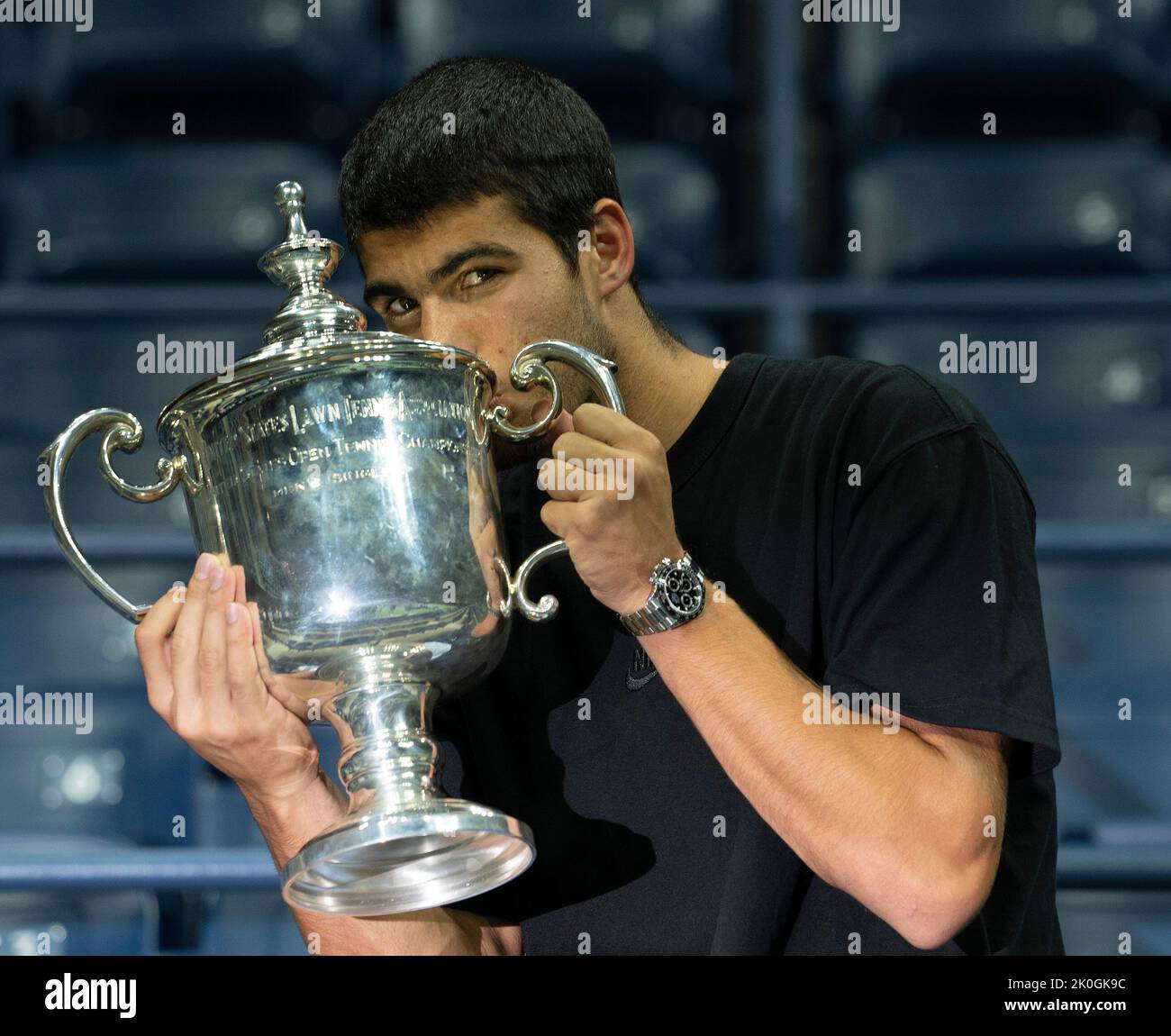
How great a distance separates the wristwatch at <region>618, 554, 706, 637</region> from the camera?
1094 millimetres

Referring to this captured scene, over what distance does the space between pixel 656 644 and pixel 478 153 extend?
0.49 meters

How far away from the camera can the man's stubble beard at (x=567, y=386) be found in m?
1.34

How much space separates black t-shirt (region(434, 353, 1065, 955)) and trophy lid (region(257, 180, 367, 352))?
39 cm

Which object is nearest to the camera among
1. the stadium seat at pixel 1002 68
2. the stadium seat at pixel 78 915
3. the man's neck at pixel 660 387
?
the man's neck at pixel 660 387

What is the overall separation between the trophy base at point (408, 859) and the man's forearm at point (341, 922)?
0.16 meters

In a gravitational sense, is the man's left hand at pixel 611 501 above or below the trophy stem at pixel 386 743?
above

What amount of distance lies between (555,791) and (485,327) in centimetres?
42

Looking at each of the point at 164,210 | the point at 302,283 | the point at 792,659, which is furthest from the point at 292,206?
the point at 164,210

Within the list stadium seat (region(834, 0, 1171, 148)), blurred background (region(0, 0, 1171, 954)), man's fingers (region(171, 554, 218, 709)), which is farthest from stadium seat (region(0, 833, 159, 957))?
stadium seat (region(834, 0, 1171, 148))

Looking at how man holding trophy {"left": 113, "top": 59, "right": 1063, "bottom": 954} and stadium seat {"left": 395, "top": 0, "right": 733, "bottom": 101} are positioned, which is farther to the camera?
stadium seat {"left": 395, "top": 0, "right": 733, "bottom": 101}

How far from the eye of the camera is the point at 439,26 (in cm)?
256

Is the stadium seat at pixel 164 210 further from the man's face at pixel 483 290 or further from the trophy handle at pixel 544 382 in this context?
the trophy handle at pixel 544 382

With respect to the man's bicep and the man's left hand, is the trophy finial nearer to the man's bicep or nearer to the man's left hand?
the man's left hand

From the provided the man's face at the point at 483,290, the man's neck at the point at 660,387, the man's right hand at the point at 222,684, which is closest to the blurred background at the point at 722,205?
the man's neck at the point at 660,387
